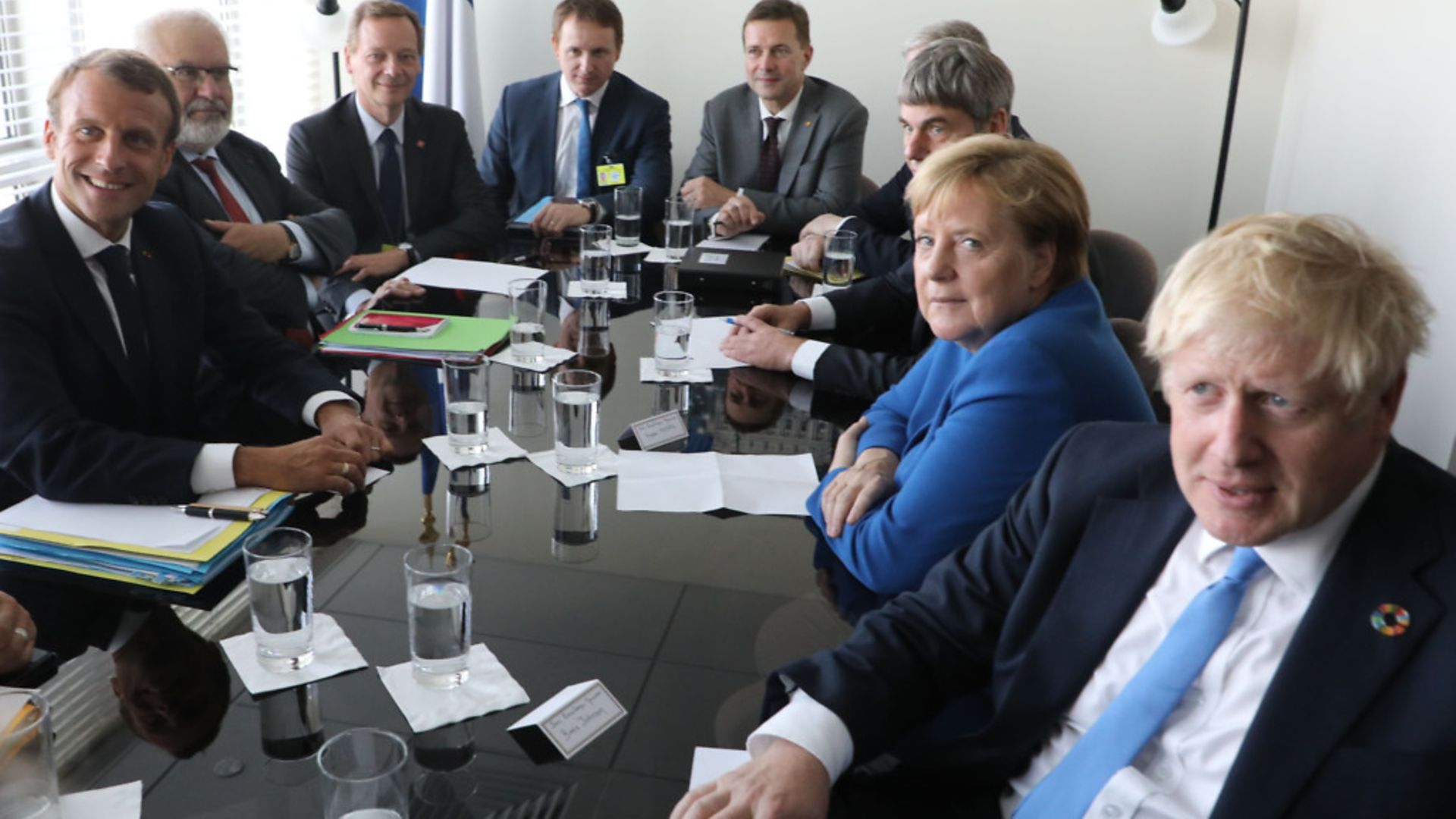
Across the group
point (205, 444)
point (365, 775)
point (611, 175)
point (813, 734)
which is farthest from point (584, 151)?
point (365, 775)

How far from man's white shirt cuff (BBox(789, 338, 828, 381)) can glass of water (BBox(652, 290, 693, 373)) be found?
0.23 m

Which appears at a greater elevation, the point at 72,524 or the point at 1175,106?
the point at 1175,106

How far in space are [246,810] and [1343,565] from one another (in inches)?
42.6

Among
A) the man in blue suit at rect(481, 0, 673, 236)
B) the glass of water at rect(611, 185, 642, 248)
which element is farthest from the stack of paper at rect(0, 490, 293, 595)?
the man in blue suit at rect(481, 0, 673, 236)

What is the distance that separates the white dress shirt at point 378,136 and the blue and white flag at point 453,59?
1569mm

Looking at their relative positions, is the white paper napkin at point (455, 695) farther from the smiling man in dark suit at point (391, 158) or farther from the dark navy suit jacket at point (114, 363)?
the smiling man in dark suit at point (391, 158)

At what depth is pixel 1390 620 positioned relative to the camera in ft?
3.48

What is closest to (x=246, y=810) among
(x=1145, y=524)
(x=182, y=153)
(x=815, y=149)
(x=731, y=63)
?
(x=1145, y=524)

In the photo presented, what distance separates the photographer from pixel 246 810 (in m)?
1.10

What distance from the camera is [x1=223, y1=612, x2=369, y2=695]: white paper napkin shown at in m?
1.30

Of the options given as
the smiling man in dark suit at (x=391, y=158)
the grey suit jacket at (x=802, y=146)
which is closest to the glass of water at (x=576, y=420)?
the smiling man in dark suit at (x=391, y=158)

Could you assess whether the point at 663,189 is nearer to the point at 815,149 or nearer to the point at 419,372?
the point at 815,149

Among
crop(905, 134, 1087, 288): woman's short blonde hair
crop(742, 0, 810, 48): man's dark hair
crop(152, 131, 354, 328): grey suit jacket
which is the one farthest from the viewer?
crop(742, 0, 810, 48): man's dark hair

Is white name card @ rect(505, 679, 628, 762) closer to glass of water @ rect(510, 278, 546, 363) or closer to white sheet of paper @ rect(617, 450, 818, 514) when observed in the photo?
white sheet of paper @ rect(617, 450, 818, 514)
